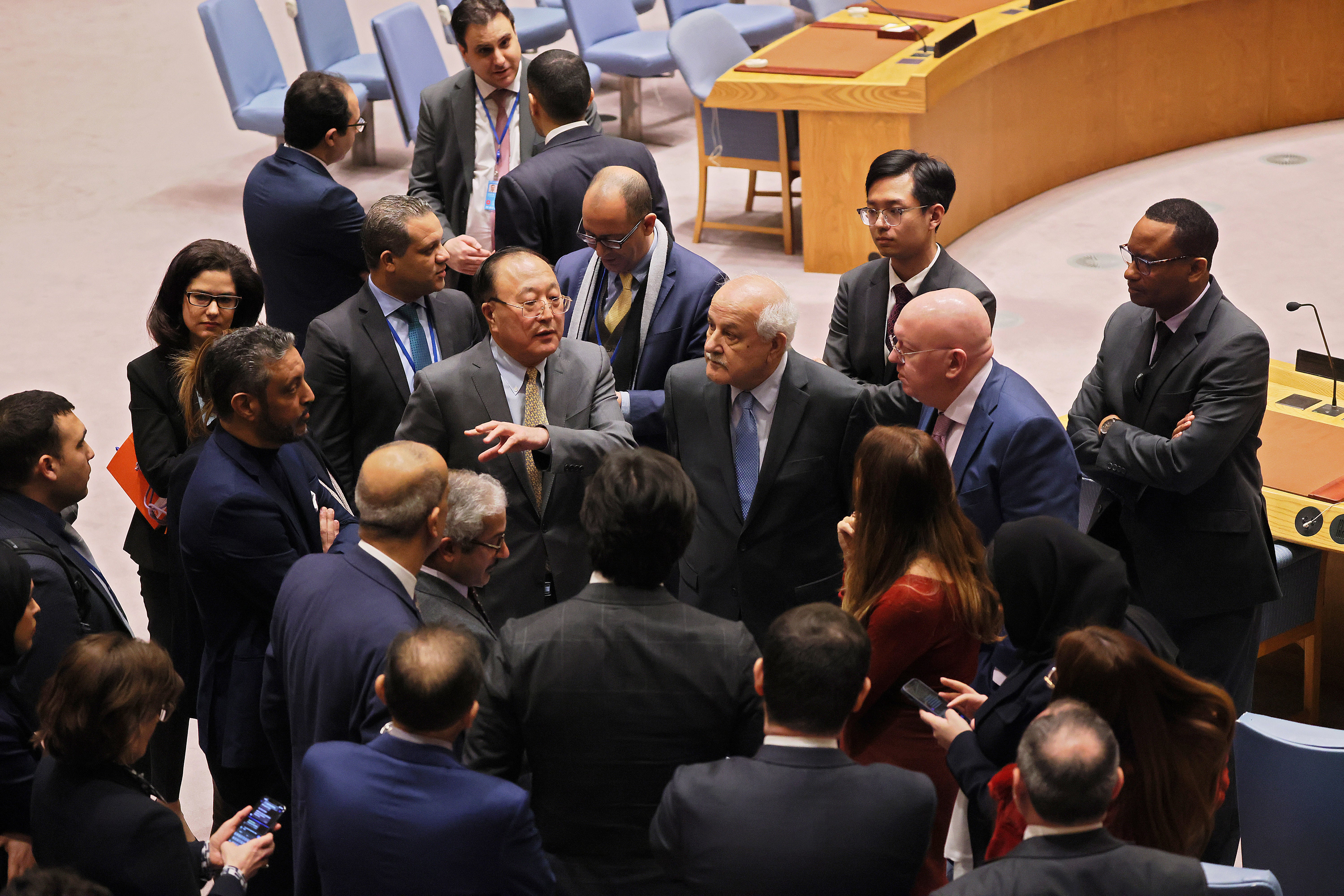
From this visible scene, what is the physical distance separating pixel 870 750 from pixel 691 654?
2.06 feet

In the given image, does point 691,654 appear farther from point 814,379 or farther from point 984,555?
point 814,379

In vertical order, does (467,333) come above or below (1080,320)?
above

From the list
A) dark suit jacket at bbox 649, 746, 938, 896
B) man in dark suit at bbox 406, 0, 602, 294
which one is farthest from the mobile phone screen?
man in dark suit at bbox 406, 0, 602, 294

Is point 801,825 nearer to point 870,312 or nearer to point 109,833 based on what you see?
point 109,833

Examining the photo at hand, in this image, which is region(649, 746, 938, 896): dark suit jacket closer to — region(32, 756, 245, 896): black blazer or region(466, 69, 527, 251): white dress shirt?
region(32, 756, 245, 896): black blazer

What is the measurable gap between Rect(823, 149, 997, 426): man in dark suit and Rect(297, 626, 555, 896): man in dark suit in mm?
1932

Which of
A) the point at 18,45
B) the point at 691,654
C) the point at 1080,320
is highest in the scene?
the point at 691,654

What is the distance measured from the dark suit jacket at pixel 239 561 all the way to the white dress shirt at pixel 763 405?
98 cm

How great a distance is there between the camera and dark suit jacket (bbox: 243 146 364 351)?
450cm

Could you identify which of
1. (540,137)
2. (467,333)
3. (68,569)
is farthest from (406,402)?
(540,137)

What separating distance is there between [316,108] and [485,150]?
755 millimetres

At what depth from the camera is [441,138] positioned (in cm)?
510

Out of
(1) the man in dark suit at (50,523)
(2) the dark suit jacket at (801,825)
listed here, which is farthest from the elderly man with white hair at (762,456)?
(1) the man in dark suit at (50,523)

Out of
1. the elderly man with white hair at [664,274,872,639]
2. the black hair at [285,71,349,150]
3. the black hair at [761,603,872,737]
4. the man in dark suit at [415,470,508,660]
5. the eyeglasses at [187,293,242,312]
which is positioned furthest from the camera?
the black hair at [285,71,349,150]
